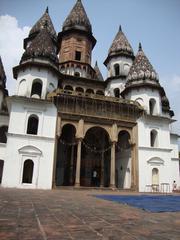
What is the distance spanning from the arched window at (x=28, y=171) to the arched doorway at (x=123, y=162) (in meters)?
10.4

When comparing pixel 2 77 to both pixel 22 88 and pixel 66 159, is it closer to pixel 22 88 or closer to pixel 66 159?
pixel 22 88

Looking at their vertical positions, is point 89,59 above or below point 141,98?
above

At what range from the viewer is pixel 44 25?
35188 mm

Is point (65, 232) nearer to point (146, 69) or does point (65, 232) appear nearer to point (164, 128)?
point (164, 128)

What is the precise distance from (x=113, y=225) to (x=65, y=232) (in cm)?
133

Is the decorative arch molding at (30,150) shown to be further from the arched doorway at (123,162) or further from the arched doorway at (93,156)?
the arched doorway at (123,162)

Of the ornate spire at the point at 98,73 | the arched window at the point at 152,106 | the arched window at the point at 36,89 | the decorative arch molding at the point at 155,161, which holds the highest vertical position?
the ornate spire at the point at 98,73

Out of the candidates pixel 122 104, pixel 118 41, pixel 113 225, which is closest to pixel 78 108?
pixel 122 104

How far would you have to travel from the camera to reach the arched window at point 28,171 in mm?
22266

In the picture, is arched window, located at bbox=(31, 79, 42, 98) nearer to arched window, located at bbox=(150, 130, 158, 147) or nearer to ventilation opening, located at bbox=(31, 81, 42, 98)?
ventilation opening, located at bbox=(31, 81, 42, 98)

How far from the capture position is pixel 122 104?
2547cm

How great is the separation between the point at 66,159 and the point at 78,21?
21079 mm

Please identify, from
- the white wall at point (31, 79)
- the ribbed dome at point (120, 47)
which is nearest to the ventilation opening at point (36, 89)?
the white wall at point (31, 79)

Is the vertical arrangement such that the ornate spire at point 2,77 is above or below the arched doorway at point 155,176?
above
